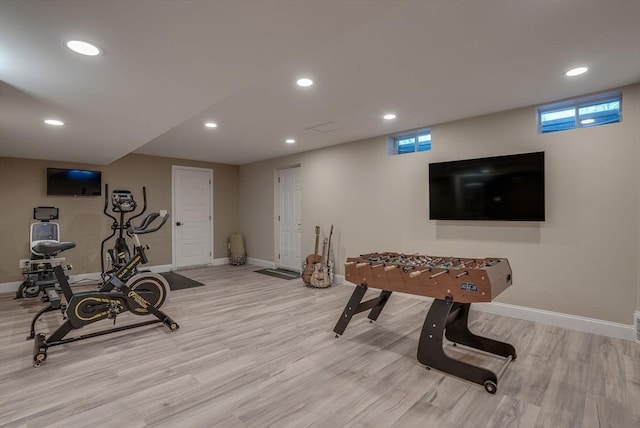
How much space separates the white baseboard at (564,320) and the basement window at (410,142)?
2330mm

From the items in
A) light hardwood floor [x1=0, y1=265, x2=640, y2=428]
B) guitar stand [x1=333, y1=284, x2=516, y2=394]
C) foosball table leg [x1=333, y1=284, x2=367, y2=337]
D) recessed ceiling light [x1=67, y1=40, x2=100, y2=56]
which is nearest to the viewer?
recessed ceiling light [x1=67, y1=40, x2=100, y2=56]

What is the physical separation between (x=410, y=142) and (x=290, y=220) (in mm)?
3044

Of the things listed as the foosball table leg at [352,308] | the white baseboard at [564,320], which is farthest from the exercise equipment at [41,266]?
the white baseboard at [564,320]

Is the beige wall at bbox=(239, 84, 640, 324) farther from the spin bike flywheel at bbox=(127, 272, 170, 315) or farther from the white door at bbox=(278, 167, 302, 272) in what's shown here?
the spin bike flywheel at bbox=(127, 272, 170, 315)

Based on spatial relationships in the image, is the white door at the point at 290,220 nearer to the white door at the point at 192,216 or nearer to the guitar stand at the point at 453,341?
the white door at the point at 192,216

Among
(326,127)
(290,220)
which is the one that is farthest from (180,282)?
(326,127)

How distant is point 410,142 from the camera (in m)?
4.80

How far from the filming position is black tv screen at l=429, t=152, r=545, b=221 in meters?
3.44

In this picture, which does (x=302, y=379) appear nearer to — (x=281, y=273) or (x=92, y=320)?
(x=92, y=320)

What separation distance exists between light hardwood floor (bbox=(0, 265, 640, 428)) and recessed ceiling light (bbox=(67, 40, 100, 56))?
7.35 ft

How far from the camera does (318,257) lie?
557cm

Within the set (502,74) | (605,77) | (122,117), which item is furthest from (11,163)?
(605,77)

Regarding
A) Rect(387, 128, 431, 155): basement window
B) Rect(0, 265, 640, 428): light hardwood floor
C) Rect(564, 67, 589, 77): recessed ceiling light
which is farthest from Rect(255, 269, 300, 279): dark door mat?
Rect(564, 67, 589, 77): recessed ceiling light

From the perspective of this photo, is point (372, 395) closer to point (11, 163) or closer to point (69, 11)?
point (69, 11)
